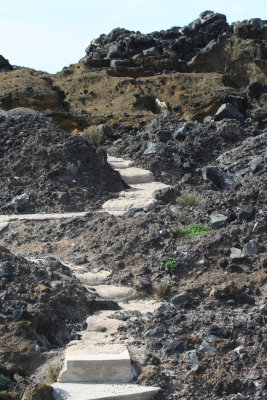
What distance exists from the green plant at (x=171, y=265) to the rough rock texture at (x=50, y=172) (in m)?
3.27

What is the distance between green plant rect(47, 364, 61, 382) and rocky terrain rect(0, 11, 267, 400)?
8cm

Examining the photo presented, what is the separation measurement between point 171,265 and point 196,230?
2.98ft

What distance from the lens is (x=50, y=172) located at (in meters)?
A: 10.7

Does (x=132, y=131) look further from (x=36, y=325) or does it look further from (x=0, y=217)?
(x=36, y=325)

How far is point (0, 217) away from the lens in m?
9.72

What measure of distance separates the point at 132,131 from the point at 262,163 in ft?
18.1

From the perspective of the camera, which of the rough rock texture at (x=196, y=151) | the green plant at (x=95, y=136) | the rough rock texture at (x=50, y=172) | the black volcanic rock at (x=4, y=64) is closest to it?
the rough rock texture at (x=50, y=172)

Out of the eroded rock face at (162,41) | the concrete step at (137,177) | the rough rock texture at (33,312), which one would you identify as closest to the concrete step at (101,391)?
the rough rock texture at (33,312)

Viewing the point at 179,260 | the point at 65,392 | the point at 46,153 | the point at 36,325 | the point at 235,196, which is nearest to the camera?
the point at 65,392

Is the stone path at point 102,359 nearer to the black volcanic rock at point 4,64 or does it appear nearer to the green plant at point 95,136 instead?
the green plant at point 95,136

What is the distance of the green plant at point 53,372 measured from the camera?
484 centimetres

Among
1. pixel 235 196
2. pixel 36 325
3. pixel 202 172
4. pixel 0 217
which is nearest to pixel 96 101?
pixel 202 172

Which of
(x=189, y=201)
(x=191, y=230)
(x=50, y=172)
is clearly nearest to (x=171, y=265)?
(x=191, y=230)

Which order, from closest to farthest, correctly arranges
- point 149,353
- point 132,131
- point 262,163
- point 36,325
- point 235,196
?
point 149,353 < point 36,325 < point 235,196 < point 262,163 < point 132,131
